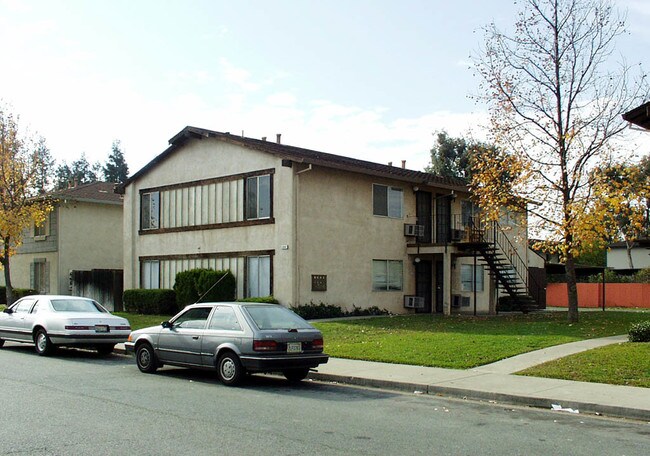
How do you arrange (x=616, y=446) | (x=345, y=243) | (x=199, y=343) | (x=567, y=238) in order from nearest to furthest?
(x=616, y=446) → (x=199, y=343) → (x=567, y=238) → (x=345, y=243)

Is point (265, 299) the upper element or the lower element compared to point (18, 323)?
upper

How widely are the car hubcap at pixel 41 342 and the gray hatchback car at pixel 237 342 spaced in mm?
4189

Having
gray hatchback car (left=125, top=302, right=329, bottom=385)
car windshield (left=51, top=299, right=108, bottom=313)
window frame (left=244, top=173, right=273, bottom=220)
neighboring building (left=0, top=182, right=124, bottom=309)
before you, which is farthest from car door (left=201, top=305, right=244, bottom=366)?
neighboring building (left=0, top=182, right=124, bottom=309)

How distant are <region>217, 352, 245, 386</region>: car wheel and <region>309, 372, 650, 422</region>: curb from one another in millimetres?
1943

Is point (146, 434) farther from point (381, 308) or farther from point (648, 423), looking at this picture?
point (381, 308)

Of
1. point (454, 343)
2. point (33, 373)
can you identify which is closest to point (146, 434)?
point (33, 373)

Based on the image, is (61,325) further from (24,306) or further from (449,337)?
(449,337)

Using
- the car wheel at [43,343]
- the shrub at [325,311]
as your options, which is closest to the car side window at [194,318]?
the car wheel at [43,343]

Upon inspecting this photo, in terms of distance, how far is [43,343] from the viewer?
17.3m

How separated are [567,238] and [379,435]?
48.6ft

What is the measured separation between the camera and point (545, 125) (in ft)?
72.8

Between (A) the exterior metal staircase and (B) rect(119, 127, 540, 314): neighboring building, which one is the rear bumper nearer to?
(B) rect(119, 127, 540, 314): neighboring building

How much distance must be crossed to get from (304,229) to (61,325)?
10.3m

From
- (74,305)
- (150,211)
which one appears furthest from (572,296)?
(150,211)
